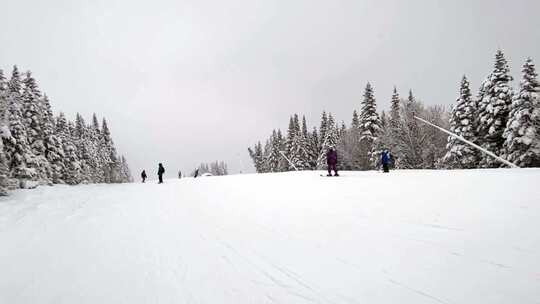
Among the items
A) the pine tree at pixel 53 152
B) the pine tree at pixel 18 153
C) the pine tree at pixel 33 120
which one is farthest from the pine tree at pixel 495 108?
the pine tree at pixel 53 152

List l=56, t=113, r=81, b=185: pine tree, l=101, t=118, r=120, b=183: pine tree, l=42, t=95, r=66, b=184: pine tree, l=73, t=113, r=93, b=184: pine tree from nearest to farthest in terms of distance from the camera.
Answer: l=42, t=95, r=66, b=184: pine tree < l=56, t=113, r=81, b=185: pine tree < l=73, t=113, r=93, b=184: pine tree < l=101, t=118, r=120, b=183: pine tree

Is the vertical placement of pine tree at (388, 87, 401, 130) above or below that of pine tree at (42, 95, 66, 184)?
above

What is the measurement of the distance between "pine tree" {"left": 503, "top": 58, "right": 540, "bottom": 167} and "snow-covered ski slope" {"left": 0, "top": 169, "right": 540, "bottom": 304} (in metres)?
19.0

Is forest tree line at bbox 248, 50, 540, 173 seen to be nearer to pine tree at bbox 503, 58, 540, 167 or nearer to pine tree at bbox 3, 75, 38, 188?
pine tree at bbox 503, 58, 540, 167

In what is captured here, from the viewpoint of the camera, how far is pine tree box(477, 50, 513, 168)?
1016 inches

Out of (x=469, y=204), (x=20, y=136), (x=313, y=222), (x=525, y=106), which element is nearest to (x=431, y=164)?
(x=525, y=106)

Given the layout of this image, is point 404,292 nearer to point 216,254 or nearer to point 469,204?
point 216,254

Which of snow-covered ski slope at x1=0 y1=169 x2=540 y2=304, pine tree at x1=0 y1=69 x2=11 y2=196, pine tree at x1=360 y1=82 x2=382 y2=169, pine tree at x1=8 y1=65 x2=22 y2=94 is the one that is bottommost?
snow-covered ski slope at x1=0 y1=169 x2=540 y2=304

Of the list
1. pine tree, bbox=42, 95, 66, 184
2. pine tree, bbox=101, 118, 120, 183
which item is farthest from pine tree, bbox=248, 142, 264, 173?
pine tree, bbox=42, 95, 66, 184

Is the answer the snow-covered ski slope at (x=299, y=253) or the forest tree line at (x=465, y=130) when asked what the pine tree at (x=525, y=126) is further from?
the snow-covered ski slope at (x=299, y=253)

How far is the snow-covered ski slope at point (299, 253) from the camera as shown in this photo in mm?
3412

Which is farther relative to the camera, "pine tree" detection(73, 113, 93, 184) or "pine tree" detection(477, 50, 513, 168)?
"pine tree" detection(73, 113, 93, 184)

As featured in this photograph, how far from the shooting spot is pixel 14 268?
4543mm

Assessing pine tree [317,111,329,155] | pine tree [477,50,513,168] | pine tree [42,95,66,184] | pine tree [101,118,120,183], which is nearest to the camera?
pine tree [477,50,513,168]
